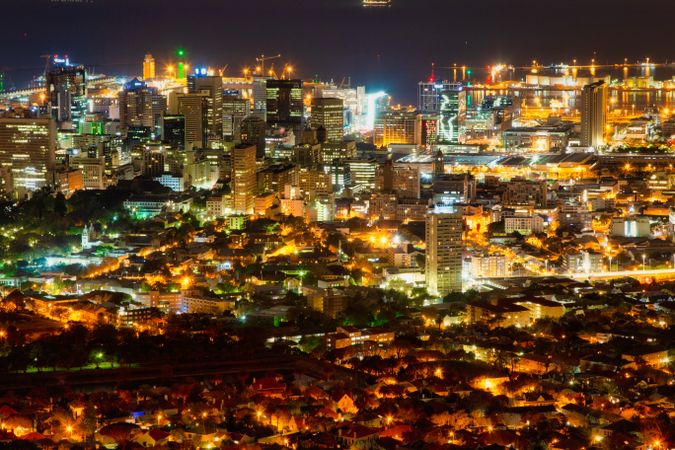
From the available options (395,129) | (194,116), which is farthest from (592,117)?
(194,116)

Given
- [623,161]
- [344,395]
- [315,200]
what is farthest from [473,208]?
Result: [344,395]

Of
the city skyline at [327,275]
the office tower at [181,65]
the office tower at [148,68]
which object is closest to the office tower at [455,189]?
the city skyline at [327,275]

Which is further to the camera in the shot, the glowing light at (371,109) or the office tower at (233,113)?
the glowing light at (371,109)

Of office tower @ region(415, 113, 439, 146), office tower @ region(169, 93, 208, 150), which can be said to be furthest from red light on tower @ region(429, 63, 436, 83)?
office tower @ region(169, 93, 208, 150)

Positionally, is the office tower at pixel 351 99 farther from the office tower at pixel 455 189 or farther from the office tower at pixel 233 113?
the office tower at pixel 455 189

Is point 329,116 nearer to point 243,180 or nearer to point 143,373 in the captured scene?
point 243,180

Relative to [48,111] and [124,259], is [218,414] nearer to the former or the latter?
[124,259]

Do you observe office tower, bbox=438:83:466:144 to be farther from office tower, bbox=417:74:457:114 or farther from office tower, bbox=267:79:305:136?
office tower, bbox=267:79:305:136
